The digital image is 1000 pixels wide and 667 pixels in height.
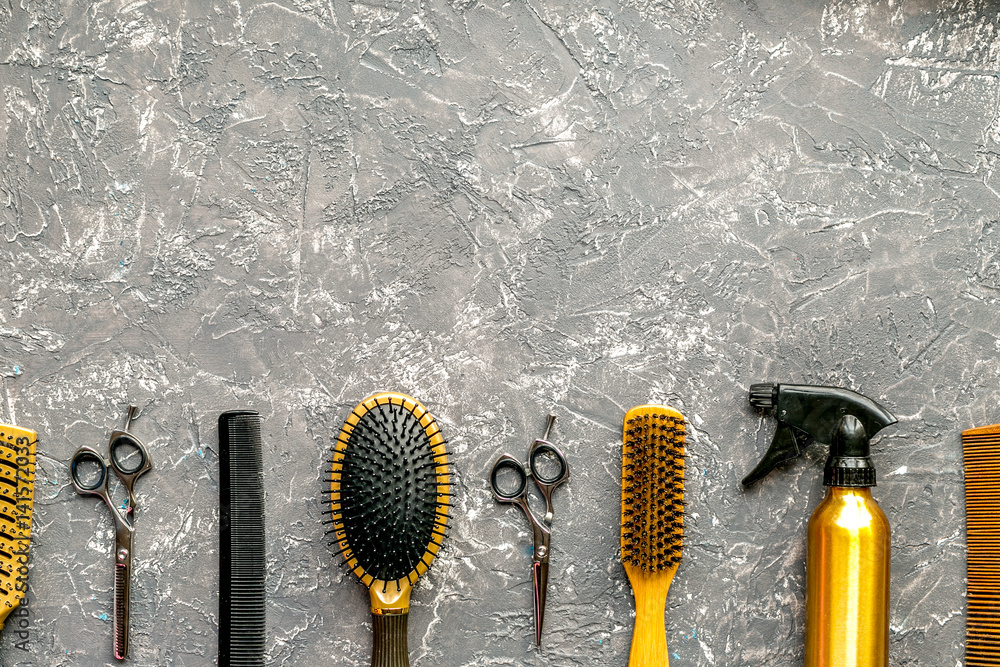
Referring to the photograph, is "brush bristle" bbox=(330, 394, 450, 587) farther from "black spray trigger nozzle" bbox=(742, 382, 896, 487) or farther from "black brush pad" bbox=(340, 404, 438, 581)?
"black spray trigger nozzle" bbox=(742, 382, 896, 487)

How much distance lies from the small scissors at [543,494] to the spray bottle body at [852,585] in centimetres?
30

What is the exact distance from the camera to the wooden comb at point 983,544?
905 mm

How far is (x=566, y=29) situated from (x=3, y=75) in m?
0.65

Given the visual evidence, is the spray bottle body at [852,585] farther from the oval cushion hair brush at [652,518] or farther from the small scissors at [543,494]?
the small scissors at [543,494]

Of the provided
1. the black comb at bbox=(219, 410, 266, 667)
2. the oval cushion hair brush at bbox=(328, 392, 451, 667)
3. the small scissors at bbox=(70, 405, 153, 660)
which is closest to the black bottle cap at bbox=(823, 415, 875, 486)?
the oval cushion hair brush at bbox=(328, 392, 451, 667)

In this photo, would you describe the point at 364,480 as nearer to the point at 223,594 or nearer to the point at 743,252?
the point at 223,594

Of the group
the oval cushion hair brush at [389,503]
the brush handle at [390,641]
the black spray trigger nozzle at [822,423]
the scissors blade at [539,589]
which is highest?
the black spray trigger nozzle at [822,423]

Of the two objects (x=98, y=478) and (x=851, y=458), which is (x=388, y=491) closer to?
(x=98, y=478)

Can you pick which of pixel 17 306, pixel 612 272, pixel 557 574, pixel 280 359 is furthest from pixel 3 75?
pixel 557 574

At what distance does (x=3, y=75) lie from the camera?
0.90 metres

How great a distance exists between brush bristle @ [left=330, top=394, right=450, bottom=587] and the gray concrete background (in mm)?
45

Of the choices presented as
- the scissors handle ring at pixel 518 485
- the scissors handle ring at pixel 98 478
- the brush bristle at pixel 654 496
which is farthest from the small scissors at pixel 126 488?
the brush bristle at pixel 654 496

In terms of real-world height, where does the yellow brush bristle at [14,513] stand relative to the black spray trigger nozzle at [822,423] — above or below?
below

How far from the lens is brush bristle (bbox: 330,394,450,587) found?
83cm
